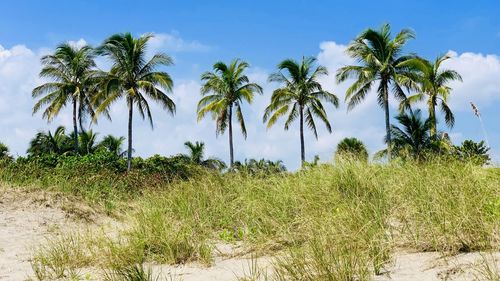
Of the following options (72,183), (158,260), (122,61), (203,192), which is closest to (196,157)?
(122,61)

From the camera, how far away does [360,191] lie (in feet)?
26.9

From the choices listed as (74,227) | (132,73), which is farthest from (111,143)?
(74,227)

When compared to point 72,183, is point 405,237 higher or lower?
lower

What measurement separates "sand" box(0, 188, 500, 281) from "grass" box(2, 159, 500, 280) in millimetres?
201

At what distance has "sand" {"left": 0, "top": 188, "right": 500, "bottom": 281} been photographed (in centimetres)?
476

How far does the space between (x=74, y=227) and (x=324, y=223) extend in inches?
306

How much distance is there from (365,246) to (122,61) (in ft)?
109

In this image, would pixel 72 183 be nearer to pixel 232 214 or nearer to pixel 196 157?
pixel 232 214

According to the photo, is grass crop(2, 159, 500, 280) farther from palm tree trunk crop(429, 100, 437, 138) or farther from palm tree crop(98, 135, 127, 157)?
palm tree crop(98, 135, 127, 157)

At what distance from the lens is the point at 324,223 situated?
6.18 m

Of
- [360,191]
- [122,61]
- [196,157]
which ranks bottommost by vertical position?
[360,191]

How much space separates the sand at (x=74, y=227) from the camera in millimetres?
4762

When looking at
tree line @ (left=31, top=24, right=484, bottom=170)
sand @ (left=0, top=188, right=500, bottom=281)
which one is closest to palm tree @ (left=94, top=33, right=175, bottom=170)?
tree line @ (left=31, top=24, right=484, bottom=170)

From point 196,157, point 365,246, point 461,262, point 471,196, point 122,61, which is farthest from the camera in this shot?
point 196,157
